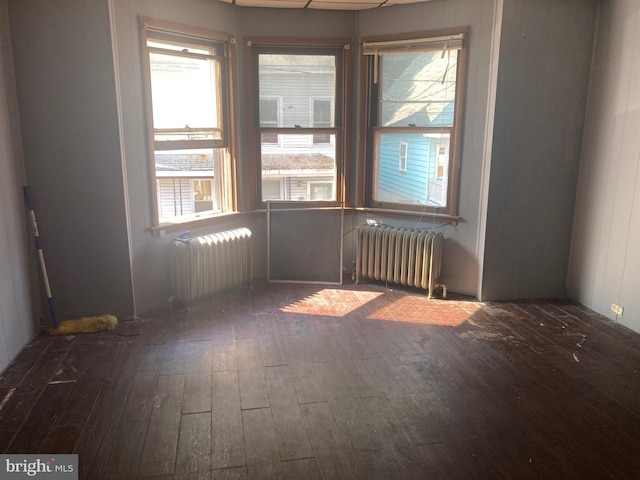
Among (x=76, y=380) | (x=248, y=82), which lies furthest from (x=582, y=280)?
(x=76, y=380)

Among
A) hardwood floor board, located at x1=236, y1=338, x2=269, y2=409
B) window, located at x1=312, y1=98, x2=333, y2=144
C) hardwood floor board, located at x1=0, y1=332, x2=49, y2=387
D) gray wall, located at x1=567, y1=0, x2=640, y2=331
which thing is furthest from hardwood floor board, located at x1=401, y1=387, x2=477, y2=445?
window, located at x1=312, y1=98, x2=333, y2=144

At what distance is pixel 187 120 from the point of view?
4629 millimetres

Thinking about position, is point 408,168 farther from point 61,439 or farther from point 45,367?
point 61,439

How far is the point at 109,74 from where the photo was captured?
3889 mm

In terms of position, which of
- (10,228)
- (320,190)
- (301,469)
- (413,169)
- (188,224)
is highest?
(413,169)

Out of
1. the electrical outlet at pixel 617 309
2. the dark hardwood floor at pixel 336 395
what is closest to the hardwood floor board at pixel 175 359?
the dark hardwood floor at pixel 336 395

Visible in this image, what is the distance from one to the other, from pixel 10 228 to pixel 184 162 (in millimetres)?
1538

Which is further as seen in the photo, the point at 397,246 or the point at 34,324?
the point at 397,246

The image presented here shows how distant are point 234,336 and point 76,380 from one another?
3.78 feet

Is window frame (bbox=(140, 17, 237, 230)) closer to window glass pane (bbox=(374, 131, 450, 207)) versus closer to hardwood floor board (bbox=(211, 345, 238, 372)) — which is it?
hardwood floor board (bbox=(211, 345, 238, 372))

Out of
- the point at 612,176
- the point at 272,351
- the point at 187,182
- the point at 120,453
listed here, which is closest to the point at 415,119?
the point at 612,176

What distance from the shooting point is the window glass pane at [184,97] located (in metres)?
4.39

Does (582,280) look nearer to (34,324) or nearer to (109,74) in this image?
(109,74)

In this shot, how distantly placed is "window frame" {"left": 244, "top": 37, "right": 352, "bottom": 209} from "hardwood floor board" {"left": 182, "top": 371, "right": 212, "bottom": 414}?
223 cm
